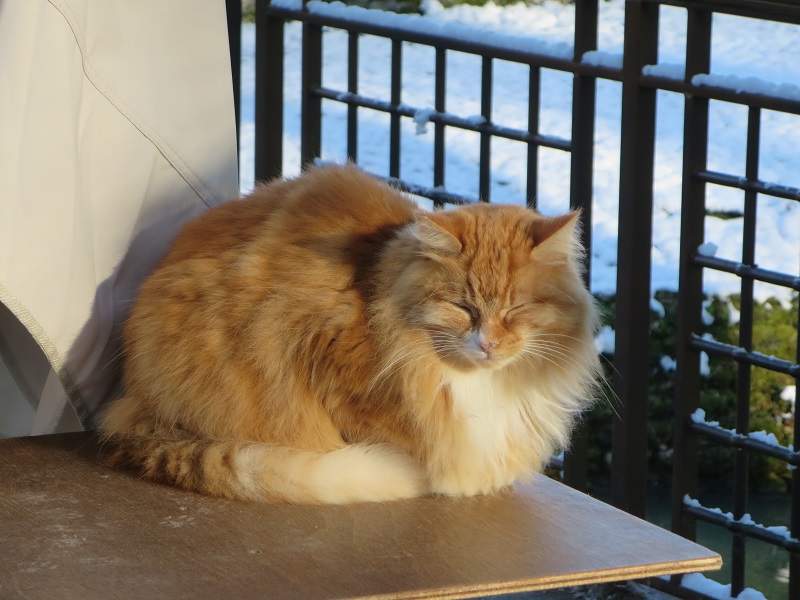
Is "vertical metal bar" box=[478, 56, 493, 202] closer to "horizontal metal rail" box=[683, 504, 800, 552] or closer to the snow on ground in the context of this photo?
the snow on ground

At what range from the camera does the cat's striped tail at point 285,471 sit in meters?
1.60

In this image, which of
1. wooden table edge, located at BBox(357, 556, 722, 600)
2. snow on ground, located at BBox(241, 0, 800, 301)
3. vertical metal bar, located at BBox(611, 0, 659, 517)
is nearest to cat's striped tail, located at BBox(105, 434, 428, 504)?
wooden table edge, located at BBox(357, 556, 722, 600)

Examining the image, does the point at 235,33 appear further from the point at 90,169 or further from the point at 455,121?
the point at 90,169

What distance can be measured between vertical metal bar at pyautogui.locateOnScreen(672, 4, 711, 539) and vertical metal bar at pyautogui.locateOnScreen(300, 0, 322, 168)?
4.12 feet

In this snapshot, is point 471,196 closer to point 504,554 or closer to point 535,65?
Result: point 535,65

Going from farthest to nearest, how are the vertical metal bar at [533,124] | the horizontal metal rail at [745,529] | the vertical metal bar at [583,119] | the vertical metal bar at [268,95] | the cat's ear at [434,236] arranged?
the vertical metal bar at [268,95]
the vertical metal bar at [533,124]
the vertical metal bar at [583,119]
the horizontal metal rail at [745,529]
the cat's ear at [434,236]

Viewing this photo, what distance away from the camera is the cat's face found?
5.25 ft

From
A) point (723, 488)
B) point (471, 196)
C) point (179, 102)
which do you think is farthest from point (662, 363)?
point (179, 102)

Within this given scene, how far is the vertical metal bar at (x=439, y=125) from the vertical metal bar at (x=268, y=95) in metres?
0.54

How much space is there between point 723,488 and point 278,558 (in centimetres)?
262

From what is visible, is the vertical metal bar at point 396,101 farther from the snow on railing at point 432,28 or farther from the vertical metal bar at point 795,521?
the vertical metal bar at point 795,521

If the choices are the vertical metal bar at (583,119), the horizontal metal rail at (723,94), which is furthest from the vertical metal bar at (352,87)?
the horizontal metal rail at (723,94)

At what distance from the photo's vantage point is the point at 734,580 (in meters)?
2.55

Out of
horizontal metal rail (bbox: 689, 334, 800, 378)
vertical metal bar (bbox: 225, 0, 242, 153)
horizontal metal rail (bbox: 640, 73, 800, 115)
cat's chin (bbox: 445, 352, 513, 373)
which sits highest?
vertical metal bar (bbox: 225, 0, 242, 153)
